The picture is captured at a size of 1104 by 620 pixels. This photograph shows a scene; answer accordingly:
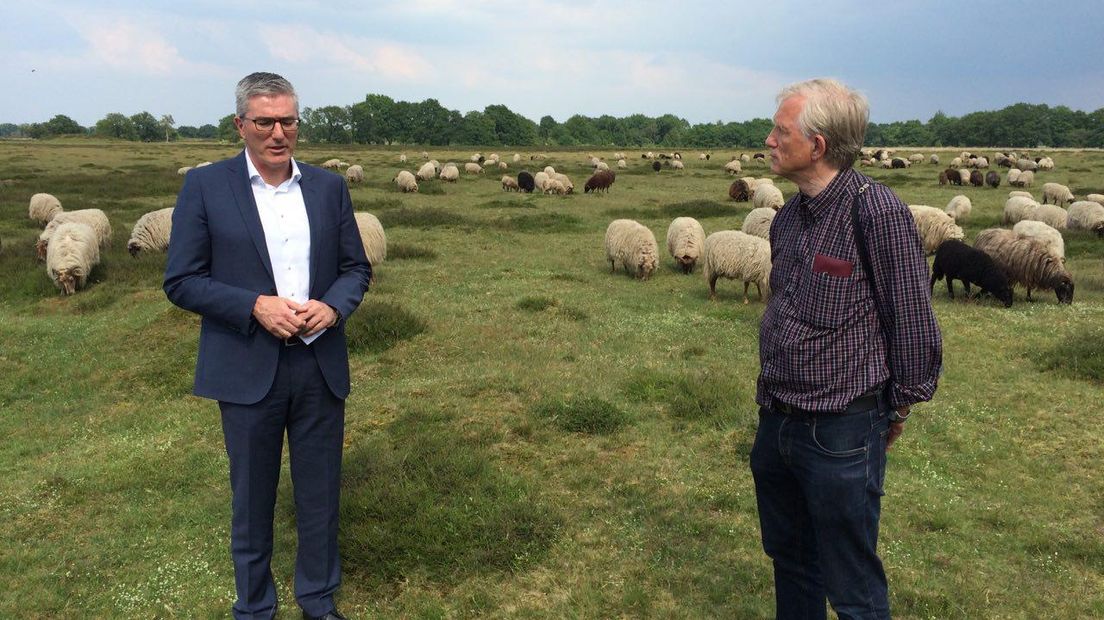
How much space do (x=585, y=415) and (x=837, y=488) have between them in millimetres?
4170

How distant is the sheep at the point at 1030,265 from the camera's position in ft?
37.4

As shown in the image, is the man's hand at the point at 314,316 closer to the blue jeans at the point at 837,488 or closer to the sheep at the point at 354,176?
the blue jeans at the point at 837,488

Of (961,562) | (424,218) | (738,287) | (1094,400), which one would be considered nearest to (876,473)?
(961,562)

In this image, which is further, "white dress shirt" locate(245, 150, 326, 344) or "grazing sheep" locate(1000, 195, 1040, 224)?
"grazing sheep" locate(1000, 195, 1040, 224)

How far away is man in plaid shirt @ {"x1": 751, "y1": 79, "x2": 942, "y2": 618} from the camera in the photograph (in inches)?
95.3

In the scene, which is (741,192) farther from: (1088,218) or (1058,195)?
(1058,195)

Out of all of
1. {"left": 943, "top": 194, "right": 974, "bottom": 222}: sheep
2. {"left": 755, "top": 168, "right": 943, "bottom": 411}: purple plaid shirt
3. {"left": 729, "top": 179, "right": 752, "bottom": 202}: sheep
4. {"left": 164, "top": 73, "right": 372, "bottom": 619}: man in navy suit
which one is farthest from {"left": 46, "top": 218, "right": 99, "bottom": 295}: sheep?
{"left": 943, "top": 194, "right": 974, "bottom": 222}: sheep

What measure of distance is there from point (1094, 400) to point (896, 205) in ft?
22.1

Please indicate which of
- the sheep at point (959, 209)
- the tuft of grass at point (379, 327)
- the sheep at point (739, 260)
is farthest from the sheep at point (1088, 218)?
the tuft of grass at point (379, 327)

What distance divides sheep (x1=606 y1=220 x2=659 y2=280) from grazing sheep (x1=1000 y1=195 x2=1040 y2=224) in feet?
45.3

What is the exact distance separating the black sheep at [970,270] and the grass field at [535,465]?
415mm

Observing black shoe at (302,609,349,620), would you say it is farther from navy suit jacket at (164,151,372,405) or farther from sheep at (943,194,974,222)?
sheep at (943,194,974,222)

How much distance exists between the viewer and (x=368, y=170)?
144 feet

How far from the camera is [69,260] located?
12.1m
